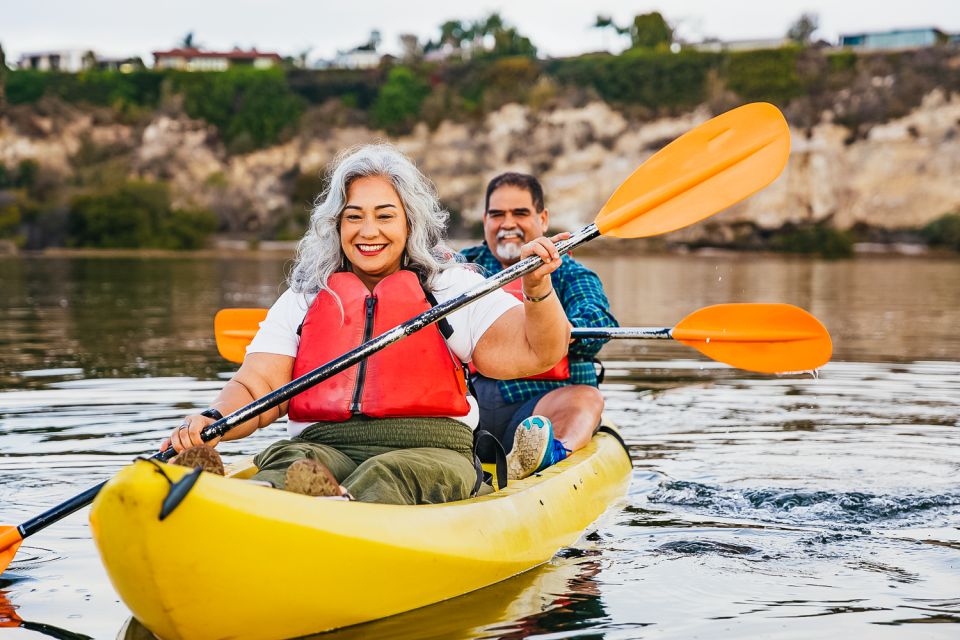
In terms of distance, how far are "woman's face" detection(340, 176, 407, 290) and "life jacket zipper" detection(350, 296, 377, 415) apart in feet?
0.37

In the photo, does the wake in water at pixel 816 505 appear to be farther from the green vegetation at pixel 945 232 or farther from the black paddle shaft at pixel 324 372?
the green vegetation at pixel 945 232

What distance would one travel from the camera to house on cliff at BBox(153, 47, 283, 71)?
204ft

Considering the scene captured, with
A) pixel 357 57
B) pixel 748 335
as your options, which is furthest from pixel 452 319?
pixel 357 57

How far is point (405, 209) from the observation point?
11.9 ft

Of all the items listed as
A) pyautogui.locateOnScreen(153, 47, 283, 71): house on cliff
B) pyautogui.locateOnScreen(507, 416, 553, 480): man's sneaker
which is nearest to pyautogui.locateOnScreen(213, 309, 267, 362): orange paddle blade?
pyautogui.locateOnScreen(507, 416, 553, 480): man's sneaker

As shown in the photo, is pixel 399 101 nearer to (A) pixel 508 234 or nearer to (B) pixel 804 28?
(B) pixel 804 28

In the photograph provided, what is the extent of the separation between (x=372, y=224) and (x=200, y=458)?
3.09 feet

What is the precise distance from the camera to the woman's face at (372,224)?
3.59 m

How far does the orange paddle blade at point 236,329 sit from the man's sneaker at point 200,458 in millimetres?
1862

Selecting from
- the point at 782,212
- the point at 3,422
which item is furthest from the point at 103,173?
the point at 3,422

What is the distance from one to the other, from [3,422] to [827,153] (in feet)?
102

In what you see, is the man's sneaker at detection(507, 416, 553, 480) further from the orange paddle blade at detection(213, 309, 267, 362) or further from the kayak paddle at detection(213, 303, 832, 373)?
the orange paddle blade at detection(213, 309, 267, 362)

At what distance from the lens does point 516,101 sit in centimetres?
3972

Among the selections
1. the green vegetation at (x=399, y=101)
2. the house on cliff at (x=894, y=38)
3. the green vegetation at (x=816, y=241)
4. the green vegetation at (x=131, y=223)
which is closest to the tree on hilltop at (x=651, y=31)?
the house on cliff at (x=894, y=38)
